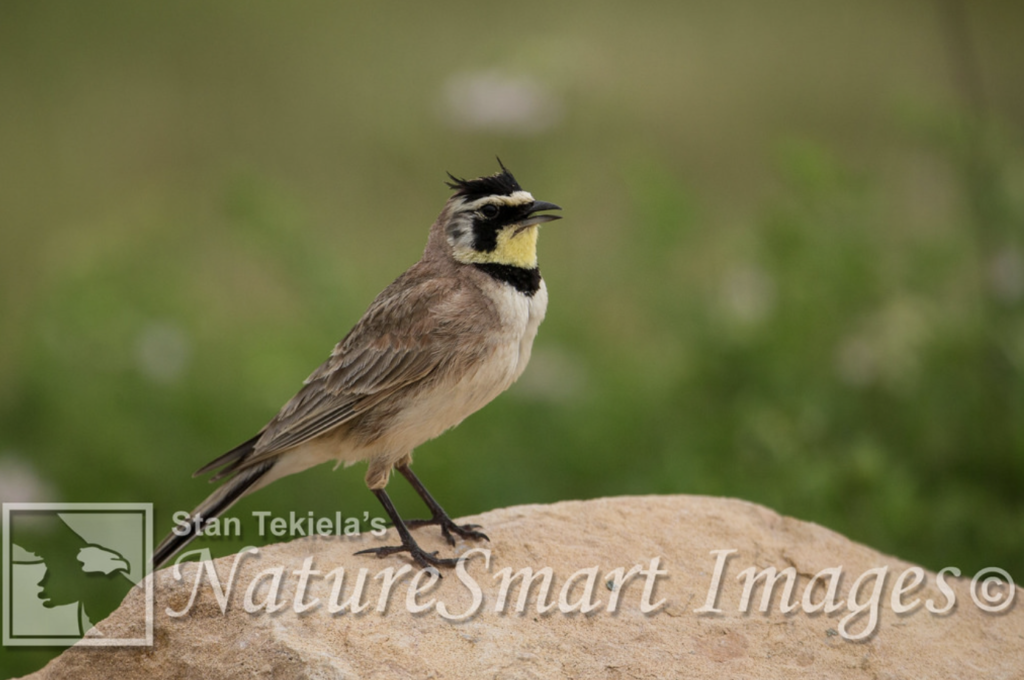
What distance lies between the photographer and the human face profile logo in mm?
5578

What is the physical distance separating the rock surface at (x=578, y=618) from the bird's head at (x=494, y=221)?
3.65 feet

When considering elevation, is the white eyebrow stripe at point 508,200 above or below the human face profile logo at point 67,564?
above

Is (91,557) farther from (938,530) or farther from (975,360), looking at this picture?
(975,360)

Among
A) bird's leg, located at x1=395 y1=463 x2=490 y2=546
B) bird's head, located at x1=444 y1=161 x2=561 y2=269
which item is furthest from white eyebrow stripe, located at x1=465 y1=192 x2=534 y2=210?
bird's leg, located at x1=395 y1=463 x2=490 y2=546

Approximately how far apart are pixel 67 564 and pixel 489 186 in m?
3.34

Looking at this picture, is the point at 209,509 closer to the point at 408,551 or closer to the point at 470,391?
the point at 408,551

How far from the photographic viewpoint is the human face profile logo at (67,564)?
5578 millimetres

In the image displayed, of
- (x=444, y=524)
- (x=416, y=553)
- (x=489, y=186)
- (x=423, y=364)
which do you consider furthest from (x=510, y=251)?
(x=416, y=553)

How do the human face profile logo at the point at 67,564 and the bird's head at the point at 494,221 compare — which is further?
the human face profile logo at the point at 67,564

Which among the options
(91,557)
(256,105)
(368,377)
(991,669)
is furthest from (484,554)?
(256,105)

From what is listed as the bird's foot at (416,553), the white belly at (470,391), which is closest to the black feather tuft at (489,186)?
the white belly at (470,391)

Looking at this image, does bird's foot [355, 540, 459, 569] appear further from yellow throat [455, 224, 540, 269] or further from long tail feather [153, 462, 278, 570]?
yellow throat [455, 224, 540, 269]

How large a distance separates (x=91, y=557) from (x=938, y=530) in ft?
14.1

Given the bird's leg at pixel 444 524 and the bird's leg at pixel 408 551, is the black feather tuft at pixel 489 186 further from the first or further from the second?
the bird's leg at pixel 408 551
